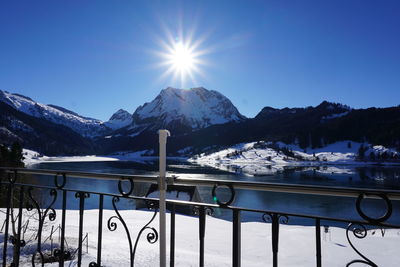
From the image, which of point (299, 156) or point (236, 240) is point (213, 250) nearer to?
point (236, 240)

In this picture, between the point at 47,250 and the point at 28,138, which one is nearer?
the point at 47,250

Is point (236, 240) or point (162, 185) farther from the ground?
point (162, 185)

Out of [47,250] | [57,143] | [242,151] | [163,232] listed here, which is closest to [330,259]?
[47,250]

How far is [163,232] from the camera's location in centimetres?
209

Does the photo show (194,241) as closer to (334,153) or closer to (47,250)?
(47,250)

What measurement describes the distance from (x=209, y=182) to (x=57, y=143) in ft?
707

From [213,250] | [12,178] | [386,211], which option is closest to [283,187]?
[386,211]

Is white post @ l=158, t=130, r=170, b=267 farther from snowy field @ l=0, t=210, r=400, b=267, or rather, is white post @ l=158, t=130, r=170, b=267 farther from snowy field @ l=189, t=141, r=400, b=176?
snowy field @ l=189, t=141, r=400, b=176

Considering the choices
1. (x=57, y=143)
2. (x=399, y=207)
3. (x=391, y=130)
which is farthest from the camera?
(x=57, y=143)

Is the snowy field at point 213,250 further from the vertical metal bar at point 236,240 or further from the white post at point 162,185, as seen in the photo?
the vertical metal bar at point 236,240

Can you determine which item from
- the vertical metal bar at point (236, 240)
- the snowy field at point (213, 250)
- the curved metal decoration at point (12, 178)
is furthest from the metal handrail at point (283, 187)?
the snowy field at point (213, 250)

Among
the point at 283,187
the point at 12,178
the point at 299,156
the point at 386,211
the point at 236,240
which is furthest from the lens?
the point at 299,156

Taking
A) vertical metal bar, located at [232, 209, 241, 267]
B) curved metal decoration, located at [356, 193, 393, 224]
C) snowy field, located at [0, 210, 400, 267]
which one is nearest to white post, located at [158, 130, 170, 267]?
vertical metal bar, located at [232, 209, 241, 267]

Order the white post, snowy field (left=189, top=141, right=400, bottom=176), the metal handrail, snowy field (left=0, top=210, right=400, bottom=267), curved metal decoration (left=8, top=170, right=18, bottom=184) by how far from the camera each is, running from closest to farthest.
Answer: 1. the metal handrail
2. the white post
3. curved metal decoration (left=8, top=170, right=18, bottom=184)
4. snowy field (left=0, top=210, right=400, bottom=267)
5. snowy field (left=189, top=141, right=400, bottom=176)
